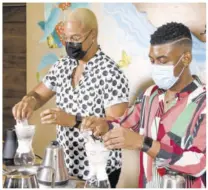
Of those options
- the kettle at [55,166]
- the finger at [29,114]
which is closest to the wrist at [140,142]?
the kettle at [55,166]

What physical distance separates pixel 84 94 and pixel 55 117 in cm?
15

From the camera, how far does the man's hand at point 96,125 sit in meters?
1.53

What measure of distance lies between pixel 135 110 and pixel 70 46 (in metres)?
0.37

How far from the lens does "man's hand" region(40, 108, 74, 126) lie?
5.37ft

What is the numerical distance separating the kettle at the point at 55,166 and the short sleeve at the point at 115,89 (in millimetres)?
275

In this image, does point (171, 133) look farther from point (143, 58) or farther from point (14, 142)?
point (14, 142)

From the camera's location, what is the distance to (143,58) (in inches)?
61.5

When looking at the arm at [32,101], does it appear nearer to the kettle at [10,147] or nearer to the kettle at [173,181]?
the kettle at [10,147]

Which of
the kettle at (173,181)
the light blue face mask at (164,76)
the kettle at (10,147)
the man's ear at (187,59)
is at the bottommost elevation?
the kettle at (173,181)

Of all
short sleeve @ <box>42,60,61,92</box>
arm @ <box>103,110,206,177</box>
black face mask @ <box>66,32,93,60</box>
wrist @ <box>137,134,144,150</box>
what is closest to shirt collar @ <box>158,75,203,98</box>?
arm @ <box>103,110,206,177</box>

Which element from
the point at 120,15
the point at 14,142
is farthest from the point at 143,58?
the point at 14,142

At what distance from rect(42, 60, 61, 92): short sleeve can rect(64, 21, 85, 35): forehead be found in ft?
0.51

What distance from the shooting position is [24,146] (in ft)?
5.34

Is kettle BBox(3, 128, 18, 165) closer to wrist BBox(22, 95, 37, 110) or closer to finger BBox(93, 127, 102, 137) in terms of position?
wrist BBox(22, 95, 37, 110)
